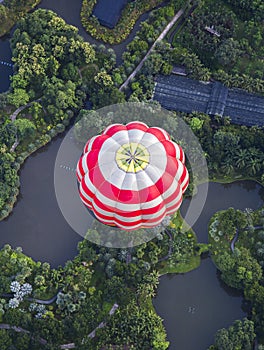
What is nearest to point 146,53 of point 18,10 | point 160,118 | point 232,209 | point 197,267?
point 160,118

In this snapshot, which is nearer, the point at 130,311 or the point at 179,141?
the point at 130,311

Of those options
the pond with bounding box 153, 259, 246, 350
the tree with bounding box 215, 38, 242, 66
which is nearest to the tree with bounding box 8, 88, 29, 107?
the tree with bounding box 215, 38, 242, 66

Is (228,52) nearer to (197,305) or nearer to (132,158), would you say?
(132,158)

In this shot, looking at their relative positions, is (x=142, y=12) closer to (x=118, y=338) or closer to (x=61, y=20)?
(x=61, y=20)

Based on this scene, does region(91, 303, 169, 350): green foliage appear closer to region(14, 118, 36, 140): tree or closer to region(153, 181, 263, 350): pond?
region(153, 181, 263, 350): pond

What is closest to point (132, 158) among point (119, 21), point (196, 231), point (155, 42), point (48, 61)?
point (196, 231)

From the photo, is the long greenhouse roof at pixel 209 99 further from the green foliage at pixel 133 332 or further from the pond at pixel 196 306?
the green foliage at pixel 133 332

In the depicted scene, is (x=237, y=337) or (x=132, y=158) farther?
(x=237, y=337)
